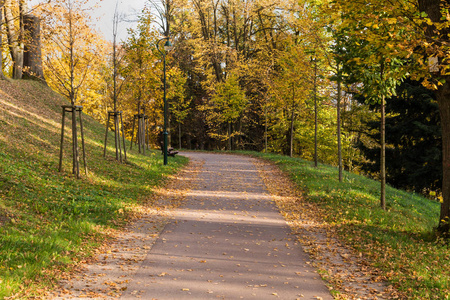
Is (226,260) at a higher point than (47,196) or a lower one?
lower

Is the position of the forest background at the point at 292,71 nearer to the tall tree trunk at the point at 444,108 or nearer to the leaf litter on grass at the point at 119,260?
the tall tree trunk at the point at 444,108

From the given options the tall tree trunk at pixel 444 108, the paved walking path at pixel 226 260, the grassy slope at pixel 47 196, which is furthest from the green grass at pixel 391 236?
the grassy slope at pixel 47 196

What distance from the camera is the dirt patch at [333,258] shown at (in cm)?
545

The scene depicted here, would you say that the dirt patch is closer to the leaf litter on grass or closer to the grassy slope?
the leaf litter on grass

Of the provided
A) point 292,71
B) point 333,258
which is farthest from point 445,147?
point 292,71

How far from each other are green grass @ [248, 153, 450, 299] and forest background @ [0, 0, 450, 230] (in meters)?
0.98

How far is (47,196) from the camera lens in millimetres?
8742

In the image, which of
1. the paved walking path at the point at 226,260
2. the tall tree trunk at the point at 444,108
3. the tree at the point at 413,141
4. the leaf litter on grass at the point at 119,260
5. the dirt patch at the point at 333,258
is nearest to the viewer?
the leaf litter on grass at the point at 119,260

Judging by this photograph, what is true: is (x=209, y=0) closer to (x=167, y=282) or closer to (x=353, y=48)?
(x=353, y=48)

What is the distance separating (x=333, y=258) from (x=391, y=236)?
1805 millimetres

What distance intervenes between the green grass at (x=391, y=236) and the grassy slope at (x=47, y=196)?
5.09 m

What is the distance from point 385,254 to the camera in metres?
6.81

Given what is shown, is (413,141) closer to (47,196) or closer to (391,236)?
(391,236)

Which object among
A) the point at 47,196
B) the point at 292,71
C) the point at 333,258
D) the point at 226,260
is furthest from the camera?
the point at 292,71
